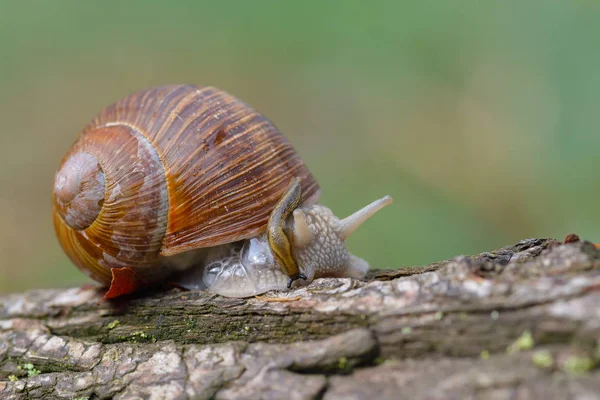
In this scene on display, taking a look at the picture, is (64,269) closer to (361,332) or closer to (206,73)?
(206,73)

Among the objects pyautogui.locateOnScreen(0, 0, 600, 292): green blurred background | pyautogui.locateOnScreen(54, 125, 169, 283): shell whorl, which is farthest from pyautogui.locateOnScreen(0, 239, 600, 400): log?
pyautogui.locateOnScreen(0, 0, 600, 292): green blurred background

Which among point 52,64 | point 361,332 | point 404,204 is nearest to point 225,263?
point 361,332

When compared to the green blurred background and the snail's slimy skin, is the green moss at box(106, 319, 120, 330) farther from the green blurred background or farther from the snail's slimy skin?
the green blurred background

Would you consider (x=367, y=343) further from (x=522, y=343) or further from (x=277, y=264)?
(x=277, y=264)

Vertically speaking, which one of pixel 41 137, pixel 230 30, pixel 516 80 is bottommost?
pixel 516 80

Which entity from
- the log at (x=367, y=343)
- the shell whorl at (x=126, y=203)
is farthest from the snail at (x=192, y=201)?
the log at (x=367, y=343)
